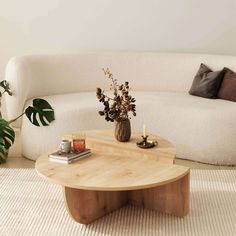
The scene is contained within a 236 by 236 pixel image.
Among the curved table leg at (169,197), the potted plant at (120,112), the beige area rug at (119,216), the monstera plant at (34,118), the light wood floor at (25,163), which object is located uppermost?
the potted plant at (120,112)

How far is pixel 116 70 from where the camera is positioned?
16.7 ft

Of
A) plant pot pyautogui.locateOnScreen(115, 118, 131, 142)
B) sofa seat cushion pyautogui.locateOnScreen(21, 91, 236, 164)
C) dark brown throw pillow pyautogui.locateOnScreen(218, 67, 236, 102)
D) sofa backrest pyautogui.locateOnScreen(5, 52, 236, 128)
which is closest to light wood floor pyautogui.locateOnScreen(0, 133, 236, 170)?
sofa seat cushion pyautogui.locateOnScreen(21, 91, 236, 164)

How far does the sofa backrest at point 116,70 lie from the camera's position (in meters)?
4.86

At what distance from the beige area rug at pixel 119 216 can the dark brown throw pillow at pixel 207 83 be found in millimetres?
1061

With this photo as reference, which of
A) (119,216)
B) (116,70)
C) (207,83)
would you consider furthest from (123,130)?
(116,70)

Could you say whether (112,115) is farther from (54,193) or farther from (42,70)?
(42,70)

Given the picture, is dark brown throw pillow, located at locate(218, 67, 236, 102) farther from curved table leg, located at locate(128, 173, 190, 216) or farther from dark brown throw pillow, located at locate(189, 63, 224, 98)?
curved table leg, located at locate(128, 173, 190, 216)

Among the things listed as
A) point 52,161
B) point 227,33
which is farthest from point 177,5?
point 52,161

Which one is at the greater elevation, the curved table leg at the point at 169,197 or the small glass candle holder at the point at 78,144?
the small glass candle holder at the point at 78,144

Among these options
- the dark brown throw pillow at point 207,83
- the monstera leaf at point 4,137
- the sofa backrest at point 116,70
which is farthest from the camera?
the sofa backrest at point 116,70

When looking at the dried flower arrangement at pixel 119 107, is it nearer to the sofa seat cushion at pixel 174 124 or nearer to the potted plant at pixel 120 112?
the potted plant at pixel 120 112

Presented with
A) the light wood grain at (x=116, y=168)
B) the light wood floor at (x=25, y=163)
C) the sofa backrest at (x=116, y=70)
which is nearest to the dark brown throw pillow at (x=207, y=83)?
the sofa backrest at (x=116, y=70)

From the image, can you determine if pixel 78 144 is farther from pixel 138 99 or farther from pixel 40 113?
pixel 138 99

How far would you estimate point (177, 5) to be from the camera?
518 centimetres
